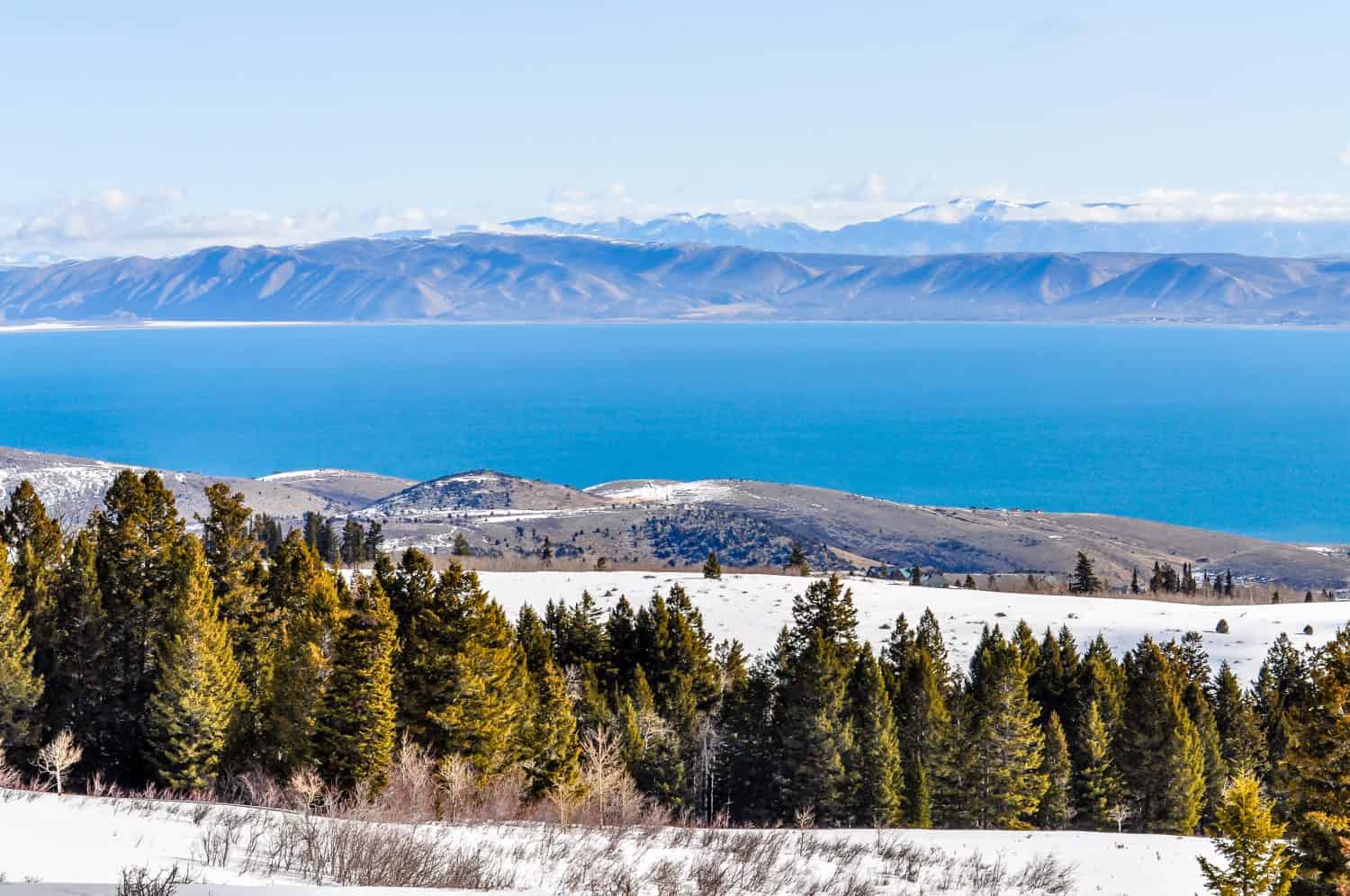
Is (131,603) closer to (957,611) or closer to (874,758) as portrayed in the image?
(874,758)

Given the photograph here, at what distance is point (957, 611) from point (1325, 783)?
4060 cm

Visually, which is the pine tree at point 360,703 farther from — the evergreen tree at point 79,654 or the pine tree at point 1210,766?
the pine tree at point 1210,766

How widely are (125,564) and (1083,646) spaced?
44796mm

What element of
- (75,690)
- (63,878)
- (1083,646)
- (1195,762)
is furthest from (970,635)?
(63,878)

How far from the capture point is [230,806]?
2409cm

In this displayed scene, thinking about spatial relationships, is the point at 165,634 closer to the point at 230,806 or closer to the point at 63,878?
the point at 230,806

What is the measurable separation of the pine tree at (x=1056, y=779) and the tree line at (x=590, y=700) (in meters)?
0.10

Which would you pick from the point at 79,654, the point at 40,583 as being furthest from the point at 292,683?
the point at 40,583

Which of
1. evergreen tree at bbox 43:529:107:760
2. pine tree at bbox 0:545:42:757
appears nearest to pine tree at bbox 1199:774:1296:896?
pine tree at bbox 0:545:42:757

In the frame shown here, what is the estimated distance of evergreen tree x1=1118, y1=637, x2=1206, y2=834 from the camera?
1586 inches

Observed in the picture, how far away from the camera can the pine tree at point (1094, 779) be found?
40688 mm

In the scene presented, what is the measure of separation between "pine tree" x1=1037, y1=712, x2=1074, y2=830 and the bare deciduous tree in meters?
31.0

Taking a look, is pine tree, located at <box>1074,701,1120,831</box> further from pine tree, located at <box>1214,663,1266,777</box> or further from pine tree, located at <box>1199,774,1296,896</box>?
pine tree, located at <box>1199,774,1296,896</box>

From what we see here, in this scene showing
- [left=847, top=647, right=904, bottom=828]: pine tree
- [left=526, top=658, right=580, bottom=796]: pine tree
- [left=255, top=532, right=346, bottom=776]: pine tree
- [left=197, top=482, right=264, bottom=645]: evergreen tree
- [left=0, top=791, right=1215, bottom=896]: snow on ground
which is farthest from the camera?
[left=847, top=647, right=904, bottom=828]: pine tree
